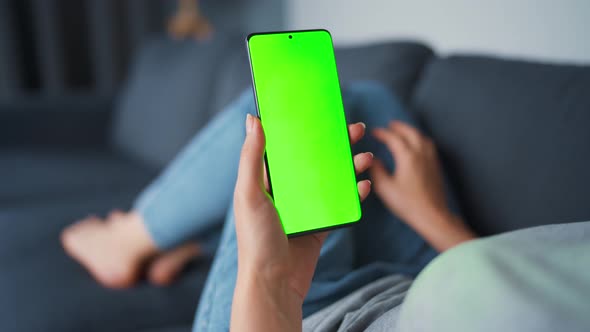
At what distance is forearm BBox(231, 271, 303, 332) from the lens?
416mm

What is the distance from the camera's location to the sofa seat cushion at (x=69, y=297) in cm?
86

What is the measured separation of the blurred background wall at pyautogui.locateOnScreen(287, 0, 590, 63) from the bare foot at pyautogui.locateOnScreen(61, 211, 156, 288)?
0.91m

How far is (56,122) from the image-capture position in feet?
6.92

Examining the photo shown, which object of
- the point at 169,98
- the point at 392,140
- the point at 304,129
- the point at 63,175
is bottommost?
the point at 63,175

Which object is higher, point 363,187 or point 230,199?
point 363,187

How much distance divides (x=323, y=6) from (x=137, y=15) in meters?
1.42

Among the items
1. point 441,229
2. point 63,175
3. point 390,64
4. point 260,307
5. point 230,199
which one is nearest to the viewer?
point 260,307

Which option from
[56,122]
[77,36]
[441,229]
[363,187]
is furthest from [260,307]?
[77,36]

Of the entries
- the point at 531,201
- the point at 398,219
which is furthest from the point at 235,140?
the point at 531,201

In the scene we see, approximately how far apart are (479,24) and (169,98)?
37.7 inches

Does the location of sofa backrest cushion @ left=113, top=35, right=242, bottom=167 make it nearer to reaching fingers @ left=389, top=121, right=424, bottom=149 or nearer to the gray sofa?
the gray sofa

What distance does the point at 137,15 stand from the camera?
316 cm

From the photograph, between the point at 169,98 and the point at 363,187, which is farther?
the point at 169,98

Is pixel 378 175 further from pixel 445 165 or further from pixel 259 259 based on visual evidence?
pixel 259 259
